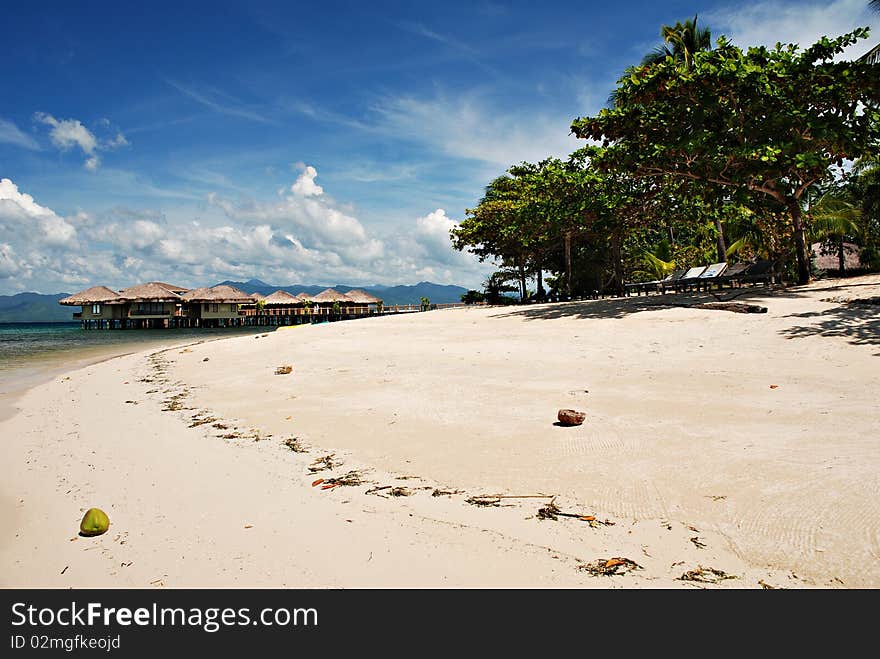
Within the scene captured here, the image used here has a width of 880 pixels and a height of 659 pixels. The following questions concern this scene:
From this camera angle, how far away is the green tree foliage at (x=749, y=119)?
48.2 ft

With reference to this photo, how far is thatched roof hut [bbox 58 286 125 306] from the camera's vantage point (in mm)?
54750

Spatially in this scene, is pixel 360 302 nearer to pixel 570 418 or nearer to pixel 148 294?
pixel 148 294

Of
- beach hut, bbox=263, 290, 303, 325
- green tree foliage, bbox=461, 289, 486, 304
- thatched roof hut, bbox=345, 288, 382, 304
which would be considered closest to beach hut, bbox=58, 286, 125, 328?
beach hut, bbox=263, 290, 303, 325

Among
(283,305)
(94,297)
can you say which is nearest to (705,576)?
(283,305)

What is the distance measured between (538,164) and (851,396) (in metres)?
35.5

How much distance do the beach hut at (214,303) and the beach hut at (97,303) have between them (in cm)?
698

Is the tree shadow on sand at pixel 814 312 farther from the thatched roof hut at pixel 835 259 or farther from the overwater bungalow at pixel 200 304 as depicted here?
the overwater bungalow at pixel 200 304

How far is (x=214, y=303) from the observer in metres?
58.0

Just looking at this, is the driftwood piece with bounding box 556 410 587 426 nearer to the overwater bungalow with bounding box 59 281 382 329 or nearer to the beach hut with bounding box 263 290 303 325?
the overwater bungalow with bounding box 59 281 382 329

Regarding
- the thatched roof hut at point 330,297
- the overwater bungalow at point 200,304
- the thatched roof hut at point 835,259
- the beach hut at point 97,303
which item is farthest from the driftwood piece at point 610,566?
the beach hut at point 97,303

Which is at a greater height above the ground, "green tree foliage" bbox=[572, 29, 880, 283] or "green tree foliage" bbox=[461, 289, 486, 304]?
"green tree foliage" bbox=[572, 29, 880, 283]

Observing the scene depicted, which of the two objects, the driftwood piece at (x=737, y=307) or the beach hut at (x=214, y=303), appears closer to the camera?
the driftwood piece at (x=737, y=307)

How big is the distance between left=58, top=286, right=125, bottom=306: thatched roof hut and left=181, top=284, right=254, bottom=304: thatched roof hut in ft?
23.2
